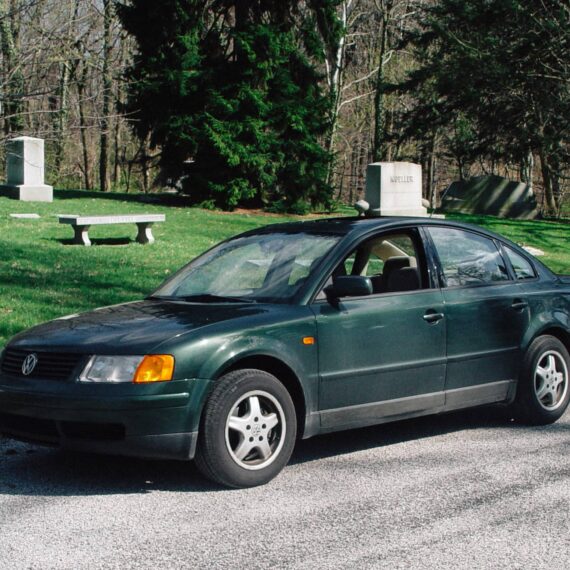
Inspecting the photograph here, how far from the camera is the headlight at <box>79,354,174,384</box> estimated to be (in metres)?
5.31

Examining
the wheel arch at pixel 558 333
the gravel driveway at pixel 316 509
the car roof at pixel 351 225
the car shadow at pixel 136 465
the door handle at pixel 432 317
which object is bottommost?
the car shadow at pixel 136 465

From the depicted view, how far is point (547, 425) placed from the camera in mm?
7305

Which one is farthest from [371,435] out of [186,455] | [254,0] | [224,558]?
[254,0]

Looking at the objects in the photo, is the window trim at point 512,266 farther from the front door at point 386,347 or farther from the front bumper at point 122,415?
the front bumper at point 122,415

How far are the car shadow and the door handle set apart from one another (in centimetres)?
88

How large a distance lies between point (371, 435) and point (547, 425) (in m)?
1.39

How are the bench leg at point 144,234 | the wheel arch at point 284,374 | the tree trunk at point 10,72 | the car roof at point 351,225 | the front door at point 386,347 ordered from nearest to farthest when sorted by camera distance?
the wheel arch at point 284,374 → the front door at point 386,347 → the car roof at point 351,225 → the tree trunk at point 10,72 → the bench leg at point 144,234

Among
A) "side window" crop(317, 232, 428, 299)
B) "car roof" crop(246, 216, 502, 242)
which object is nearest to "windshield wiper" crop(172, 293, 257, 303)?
"side window" crop(317, 232, 428, 299)

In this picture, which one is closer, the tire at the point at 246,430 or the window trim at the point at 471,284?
the tire at the point at 246,430

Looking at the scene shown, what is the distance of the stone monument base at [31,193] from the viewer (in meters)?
27.0

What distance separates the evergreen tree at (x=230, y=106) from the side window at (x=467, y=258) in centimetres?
2016

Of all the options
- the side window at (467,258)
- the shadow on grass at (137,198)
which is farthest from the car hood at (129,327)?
the shadow on grass at (137,198)

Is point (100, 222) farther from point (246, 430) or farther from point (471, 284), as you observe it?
point (246, 430)

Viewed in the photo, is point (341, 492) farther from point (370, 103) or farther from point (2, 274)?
point (370, 103)
